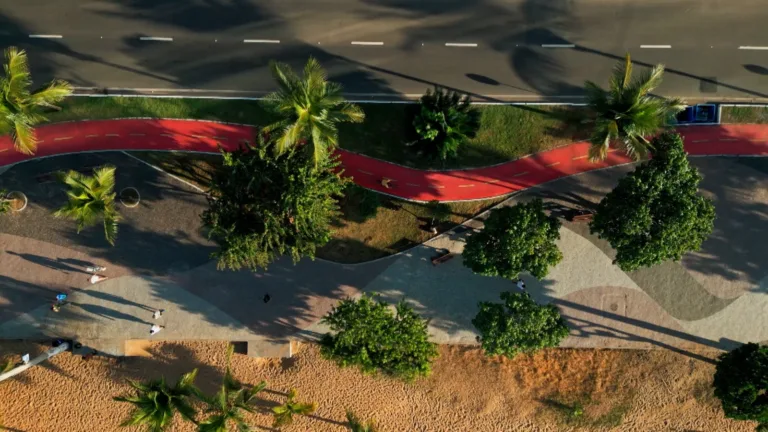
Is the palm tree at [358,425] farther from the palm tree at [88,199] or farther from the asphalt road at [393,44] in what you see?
the asphalt road at [393,44]

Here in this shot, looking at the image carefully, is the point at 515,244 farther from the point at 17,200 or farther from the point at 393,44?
the point at 17,200

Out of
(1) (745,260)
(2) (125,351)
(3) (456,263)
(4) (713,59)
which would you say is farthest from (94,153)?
(1) (745,260)

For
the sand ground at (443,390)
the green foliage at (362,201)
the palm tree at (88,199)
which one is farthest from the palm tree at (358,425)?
the palm tree at (88,199)

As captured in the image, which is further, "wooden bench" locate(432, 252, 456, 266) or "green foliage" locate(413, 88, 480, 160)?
"wooden bench" locate(432, 252, 456, 266)

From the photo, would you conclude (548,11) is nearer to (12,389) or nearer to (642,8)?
(642,8)

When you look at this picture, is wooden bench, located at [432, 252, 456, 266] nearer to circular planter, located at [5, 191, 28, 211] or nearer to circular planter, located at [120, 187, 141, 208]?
circular planter, located at [120, 187, 141, 208]

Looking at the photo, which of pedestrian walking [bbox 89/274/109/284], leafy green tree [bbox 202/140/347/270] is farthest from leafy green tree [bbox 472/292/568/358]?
pedestrian walking [bbox 89/274/109/284]

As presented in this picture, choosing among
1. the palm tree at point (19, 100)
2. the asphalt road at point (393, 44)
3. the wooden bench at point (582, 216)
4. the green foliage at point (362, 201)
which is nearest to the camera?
the palm tree at point (19, 100)
